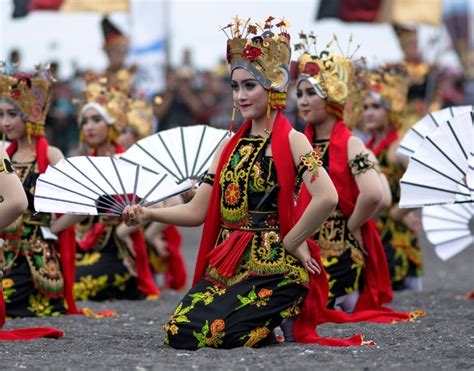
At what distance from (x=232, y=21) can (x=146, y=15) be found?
8.17m

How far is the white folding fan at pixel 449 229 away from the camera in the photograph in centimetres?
870

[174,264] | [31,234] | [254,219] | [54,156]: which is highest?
[54,156]

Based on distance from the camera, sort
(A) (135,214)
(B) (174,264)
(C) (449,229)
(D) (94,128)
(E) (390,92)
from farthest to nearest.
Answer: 1. (B) (174,264)
2. (E) (390,92)
3. (D) (94,128)
4. (C) (449,229)
5. (A) (135,214)

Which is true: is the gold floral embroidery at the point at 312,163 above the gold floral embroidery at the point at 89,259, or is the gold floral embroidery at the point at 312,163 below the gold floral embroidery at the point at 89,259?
above

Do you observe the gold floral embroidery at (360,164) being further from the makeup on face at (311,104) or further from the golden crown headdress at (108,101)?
the golden crown headdress at (108,101)

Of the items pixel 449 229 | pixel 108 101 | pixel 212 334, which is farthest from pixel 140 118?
pixel 212 334

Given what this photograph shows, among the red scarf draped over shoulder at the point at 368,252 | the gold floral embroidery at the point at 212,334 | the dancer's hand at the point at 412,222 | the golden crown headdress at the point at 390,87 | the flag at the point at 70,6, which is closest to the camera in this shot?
the gold floral embroidery at the point at 212,334

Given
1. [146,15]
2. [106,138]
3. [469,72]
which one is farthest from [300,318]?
[469,72]

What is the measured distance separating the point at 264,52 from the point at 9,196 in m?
1.54

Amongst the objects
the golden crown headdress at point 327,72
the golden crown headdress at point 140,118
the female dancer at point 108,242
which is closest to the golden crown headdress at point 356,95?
the golden crown headdress at point 327,72

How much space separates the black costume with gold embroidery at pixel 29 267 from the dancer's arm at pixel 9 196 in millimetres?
1712

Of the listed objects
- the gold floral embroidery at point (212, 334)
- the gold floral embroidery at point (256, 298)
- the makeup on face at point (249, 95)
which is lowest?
the gold floral embroidery at point (212, 334)

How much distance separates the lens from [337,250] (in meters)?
8.07

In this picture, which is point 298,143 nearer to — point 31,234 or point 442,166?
point 442,166
